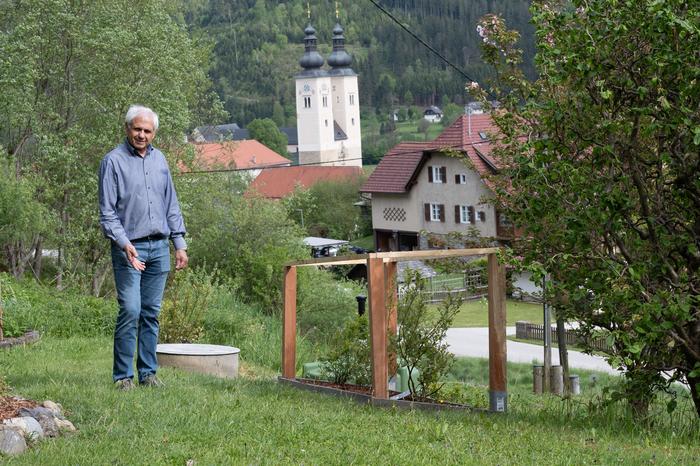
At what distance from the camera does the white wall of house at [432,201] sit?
71.6 meters

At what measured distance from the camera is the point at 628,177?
260 inches

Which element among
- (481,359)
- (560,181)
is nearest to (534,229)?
(560,181)

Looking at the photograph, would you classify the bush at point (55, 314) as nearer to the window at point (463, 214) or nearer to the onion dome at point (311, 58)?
the window at point (463, 214)

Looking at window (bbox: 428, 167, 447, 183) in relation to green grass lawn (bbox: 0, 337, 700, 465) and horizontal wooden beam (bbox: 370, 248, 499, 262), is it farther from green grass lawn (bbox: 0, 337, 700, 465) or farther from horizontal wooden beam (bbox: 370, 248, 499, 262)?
green grass lawn (bbox: 0, 337, 700, 465)

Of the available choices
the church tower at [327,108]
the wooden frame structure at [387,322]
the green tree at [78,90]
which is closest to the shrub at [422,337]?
the wooden frame structure at [387,322]

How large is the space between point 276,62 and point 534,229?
19493 centimetres

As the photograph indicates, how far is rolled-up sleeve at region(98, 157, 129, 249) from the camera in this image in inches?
281

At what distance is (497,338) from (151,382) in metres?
2.27

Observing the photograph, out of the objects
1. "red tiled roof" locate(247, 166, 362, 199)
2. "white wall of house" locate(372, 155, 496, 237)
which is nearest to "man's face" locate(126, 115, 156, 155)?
"white wall of house" locate(372, 155, 496, 237)

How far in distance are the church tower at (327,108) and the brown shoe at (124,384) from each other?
178424 mm

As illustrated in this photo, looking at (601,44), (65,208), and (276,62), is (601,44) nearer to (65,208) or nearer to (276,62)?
(65,208)

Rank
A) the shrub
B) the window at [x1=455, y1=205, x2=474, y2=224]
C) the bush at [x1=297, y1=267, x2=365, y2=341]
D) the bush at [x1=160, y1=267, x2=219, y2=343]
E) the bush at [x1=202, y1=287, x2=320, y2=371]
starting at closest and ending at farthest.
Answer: the shrub, the bush at [x1=160, y1=267, x2=219, y2=343], the bush at [x1=202, y1=287, x2=320, y2=371], the bush at [x1=297, y1=267, x2=365, y2=341], the window at [x1=455, y1=205, x2=474, y2=224]

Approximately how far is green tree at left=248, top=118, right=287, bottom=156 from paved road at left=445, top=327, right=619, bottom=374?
13515 cm

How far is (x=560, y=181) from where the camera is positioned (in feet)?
22.1
